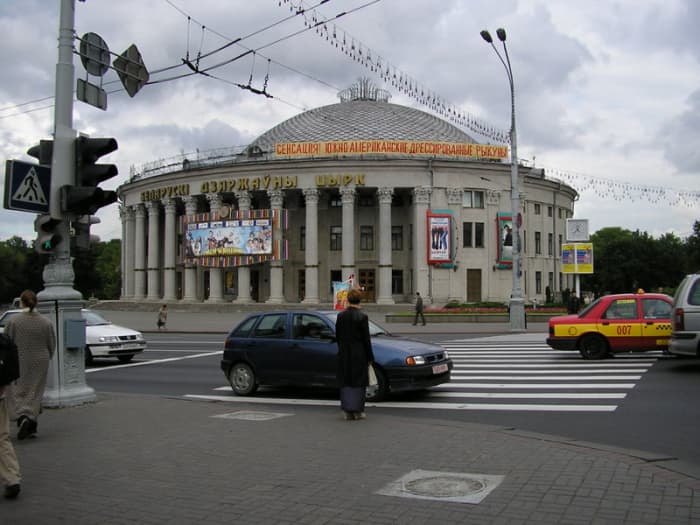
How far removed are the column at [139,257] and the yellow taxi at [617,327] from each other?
5719 centimetres

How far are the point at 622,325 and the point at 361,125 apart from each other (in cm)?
5017

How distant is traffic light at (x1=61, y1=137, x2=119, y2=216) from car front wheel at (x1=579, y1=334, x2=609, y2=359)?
464 inches

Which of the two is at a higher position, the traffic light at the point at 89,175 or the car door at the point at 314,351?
the traffic light at the point at 89,175

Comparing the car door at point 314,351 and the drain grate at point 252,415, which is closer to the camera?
the drain grate at point 252,415

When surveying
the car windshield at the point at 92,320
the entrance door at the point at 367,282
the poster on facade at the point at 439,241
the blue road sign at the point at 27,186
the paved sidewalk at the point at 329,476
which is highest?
the poster on facade at the point at 439,241

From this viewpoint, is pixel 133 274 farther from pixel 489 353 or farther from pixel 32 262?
pixel 489 353

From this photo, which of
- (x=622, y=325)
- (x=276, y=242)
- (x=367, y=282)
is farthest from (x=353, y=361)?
(x=367, y=282)

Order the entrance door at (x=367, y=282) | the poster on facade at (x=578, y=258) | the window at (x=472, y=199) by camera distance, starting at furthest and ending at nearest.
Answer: the entrance door at (x=367, y=282), the window at (x=472, y=199), the poster on facade at (x=578, y=258)

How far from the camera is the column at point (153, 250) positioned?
218 ft

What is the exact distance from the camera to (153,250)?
2662 inches

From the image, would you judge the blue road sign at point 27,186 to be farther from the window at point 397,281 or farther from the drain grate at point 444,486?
the window at point 397,281

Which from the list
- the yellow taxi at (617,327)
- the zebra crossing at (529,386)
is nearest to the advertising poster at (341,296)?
the zebra crossing at (529,386)

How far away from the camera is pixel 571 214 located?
71.5 metres

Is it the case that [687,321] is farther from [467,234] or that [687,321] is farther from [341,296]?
[467,234]
